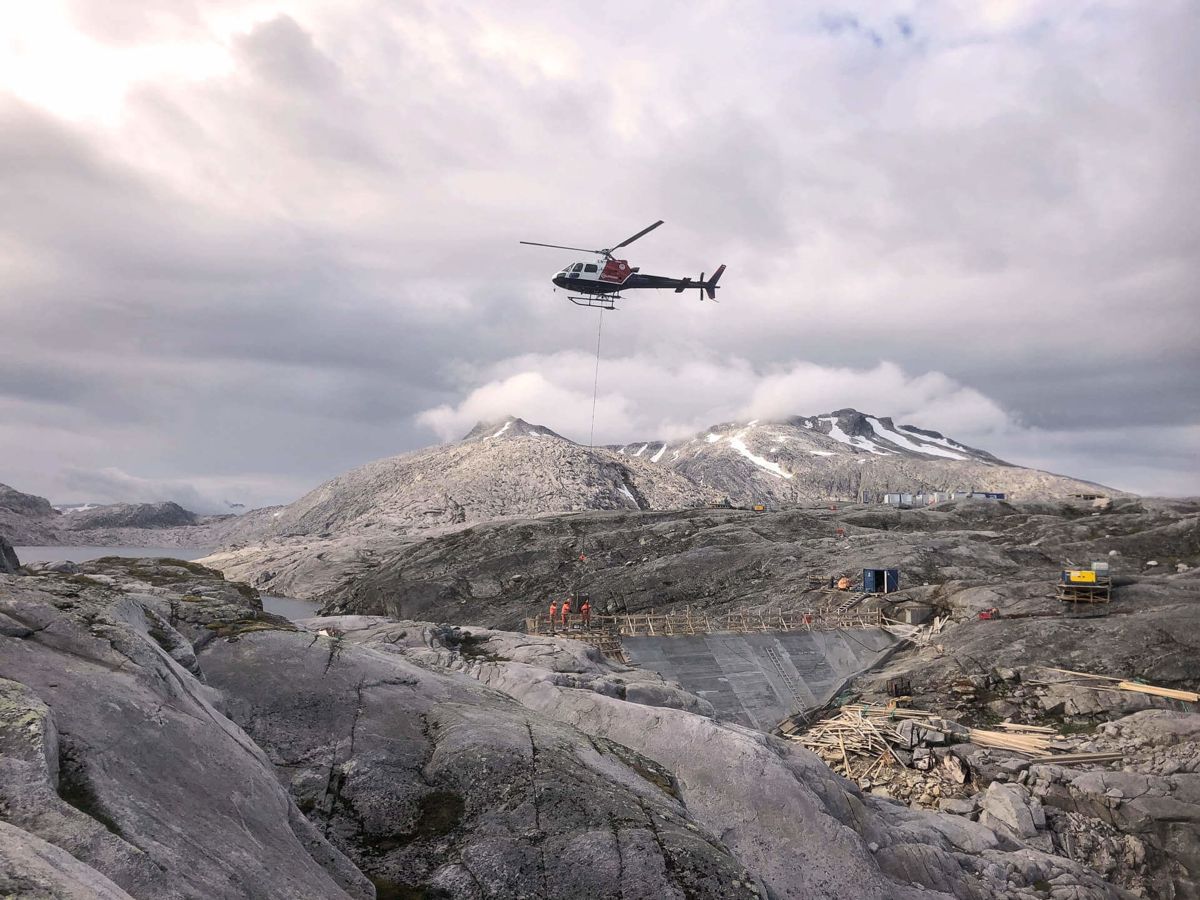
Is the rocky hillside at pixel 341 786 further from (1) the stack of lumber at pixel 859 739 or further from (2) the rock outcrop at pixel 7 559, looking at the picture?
(1) the stack of lumber at pixel 859 739

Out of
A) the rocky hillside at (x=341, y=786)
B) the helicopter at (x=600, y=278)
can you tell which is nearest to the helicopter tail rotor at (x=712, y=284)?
the helicopter at (x=600, y=278)

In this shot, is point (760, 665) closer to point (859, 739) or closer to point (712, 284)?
point (859, 739)

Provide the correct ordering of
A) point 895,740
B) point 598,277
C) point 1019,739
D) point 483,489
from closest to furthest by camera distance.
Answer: point 895,740
point 1019,739
point 598,277
point 483,489

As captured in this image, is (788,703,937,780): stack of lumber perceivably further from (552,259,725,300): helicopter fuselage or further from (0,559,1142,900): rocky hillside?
(552,259,725,300): helicopter fuselage

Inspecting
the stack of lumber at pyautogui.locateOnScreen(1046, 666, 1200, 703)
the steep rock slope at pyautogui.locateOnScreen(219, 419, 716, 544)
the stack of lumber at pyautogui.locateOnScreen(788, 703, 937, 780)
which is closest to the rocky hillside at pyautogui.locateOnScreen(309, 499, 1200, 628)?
the stack of lumber at pyautogui.locateOnScreen(1046, 666, 1200, 703)

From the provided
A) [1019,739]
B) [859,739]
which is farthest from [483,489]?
[1019,739]
